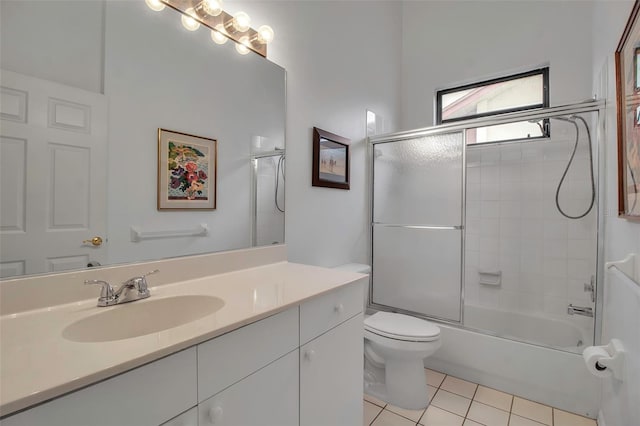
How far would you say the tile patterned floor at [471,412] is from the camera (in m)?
1.60

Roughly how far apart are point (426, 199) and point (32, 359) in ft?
7.65

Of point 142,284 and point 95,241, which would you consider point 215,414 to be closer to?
point 142,284

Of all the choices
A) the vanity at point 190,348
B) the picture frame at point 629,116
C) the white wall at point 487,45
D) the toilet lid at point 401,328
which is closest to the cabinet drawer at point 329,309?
the vanity at point 190,348

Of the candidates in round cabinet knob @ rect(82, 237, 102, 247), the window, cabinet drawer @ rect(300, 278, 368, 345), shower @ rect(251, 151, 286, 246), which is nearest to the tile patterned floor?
cabinet drawer @ rect(300, 278, 368, 345)

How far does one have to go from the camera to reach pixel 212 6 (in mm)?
1299

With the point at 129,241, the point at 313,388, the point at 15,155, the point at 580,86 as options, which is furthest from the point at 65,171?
the point at 580,86

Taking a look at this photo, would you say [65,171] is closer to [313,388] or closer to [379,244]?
[313,388]

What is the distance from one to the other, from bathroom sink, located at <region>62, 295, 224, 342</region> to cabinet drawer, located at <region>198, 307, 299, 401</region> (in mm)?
197

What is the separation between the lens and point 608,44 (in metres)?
1.51

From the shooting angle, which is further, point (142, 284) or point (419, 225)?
point (419, 225)

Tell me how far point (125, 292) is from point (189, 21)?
1116 millimetres

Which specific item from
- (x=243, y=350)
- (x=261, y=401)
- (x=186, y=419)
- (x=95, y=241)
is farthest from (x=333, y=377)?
(x=95, y=241)

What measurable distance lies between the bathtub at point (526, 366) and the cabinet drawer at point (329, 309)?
116 cm

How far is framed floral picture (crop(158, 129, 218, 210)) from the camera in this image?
1.16m
